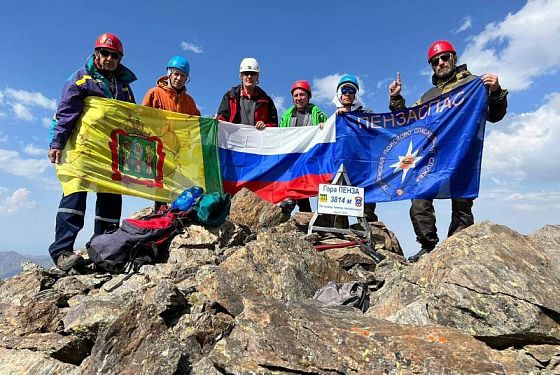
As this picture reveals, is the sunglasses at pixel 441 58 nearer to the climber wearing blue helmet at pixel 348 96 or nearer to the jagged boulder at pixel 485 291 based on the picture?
the climber wearing blue helmet at pixel 348 96

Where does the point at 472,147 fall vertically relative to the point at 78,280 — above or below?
above

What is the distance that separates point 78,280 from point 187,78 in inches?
208

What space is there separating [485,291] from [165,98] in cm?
852

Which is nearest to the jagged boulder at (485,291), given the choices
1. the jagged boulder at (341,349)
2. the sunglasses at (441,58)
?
the jagged boulder at (341,349)

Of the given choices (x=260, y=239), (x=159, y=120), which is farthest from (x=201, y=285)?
(x=159, y=120)

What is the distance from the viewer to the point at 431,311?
4383 mm

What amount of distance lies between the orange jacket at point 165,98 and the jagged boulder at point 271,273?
17.5ft

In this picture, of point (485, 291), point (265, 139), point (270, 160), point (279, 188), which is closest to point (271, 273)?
point (485, 291)

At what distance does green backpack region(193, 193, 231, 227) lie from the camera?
8.04 meters

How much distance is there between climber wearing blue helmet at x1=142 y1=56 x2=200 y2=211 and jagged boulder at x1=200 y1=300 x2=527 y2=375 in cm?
679

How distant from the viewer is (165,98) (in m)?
10.1

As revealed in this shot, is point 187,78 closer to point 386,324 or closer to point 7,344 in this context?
point 7,344

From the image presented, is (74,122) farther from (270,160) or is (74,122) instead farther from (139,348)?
(139,348)

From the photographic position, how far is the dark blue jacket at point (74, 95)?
26.3 ft
